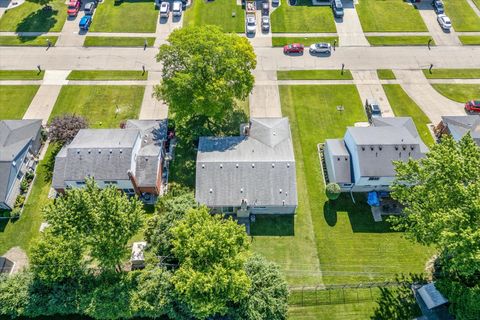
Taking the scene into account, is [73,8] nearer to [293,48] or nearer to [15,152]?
[15,152]

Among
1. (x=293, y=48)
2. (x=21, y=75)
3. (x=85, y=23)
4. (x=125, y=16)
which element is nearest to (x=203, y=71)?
(x=293, y=48)

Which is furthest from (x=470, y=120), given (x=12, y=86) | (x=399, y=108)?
(x=12, y=86)

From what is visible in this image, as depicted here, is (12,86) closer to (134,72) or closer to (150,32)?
(134,72)

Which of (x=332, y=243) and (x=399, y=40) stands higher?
(x=399, y=40)

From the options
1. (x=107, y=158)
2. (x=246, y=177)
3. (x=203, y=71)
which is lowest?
(x=246, y=177)

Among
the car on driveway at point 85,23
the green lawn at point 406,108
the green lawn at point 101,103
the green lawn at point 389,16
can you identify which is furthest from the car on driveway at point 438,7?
the car on driveway at point 85,23

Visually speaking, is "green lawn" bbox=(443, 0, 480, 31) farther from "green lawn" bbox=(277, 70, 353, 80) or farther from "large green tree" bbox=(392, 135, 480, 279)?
"large green tree" bbox=(392, 135, 480, 279)

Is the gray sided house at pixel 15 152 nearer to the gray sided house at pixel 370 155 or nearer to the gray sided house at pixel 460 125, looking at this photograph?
the gray sided house at pixel 370 155
